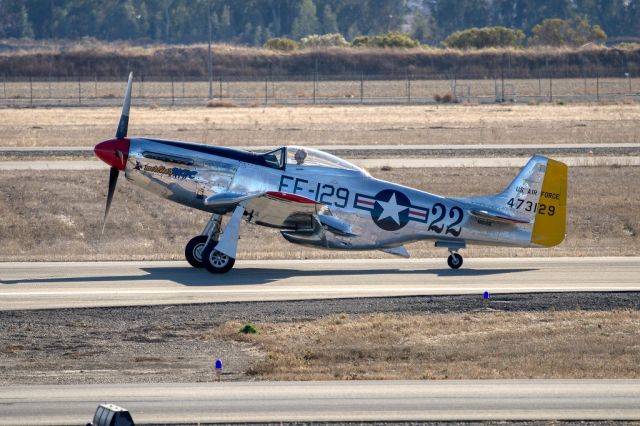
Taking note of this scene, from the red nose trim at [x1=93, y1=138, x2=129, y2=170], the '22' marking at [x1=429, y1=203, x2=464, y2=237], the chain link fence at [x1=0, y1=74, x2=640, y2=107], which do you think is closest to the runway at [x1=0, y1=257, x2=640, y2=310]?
the '22' marking at [x1=429, y1=203, x2=464, y2=237]

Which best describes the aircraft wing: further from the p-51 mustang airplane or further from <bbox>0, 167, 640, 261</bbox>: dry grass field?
<bbox>0, 167, 640, 261</bbox>: dry grass field

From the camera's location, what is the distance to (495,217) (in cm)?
2066

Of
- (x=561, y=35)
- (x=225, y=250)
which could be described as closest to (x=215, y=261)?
(x=225, y=250)

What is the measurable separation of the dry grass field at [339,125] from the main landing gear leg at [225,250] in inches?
897

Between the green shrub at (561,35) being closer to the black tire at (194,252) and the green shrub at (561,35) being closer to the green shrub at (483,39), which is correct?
the green shrub at (483,39)

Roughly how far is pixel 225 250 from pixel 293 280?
137cm

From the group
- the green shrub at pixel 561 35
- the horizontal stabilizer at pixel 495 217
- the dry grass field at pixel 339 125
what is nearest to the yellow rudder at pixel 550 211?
the horizontal stabilizer at pixel 495 217

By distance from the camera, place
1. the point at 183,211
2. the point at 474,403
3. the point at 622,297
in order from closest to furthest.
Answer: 1. the point at 474,403
2. the point at 622,297
3. the point at 183,211

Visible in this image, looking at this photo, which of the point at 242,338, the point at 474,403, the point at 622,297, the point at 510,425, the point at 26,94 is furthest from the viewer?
the point at 26,94

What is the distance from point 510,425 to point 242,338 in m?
5.30

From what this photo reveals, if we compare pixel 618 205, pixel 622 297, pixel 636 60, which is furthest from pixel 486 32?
pixel 622 297

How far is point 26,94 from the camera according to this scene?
8588 centimetres

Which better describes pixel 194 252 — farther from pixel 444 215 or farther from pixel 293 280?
pixel 444 215

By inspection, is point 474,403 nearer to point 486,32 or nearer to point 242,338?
point 242,338
